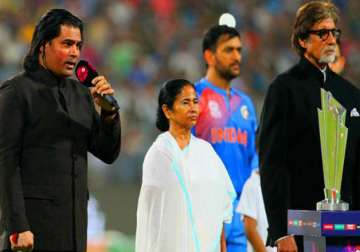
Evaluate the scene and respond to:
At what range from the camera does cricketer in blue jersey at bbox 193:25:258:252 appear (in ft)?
21.6

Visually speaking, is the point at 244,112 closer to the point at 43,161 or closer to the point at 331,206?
the point at 331,206

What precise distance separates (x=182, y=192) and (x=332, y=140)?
136 cm

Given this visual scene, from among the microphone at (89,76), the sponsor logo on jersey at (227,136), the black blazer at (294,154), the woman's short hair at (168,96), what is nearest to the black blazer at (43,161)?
the microphone at (89,76)

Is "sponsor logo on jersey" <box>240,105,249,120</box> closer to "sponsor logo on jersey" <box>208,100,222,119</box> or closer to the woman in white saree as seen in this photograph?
"sponsor logo on jersey" <box>208,100,222,119</box>

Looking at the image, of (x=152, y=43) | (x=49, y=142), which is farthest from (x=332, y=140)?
(x=152, y=43)

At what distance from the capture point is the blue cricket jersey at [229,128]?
6586mm

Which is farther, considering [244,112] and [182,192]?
[244,112]

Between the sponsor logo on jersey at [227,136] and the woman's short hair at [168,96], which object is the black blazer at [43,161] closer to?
the woman's short hair at [168,96]

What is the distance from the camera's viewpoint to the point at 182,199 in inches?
221

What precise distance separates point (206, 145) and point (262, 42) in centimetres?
695

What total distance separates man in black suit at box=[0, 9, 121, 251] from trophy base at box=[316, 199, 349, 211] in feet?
3.05

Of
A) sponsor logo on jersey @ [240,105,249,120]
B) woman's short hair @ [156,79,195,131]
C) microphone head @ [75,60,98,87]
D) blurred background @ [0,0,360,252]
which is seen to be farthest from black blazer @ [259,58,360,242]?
blurred background @ [0,0,360,252]

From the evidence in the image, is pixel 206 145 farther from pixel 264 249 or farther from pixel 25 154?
pixel 25 154

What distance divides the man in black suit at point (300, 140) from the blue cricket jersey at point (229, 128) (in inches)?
73.1
